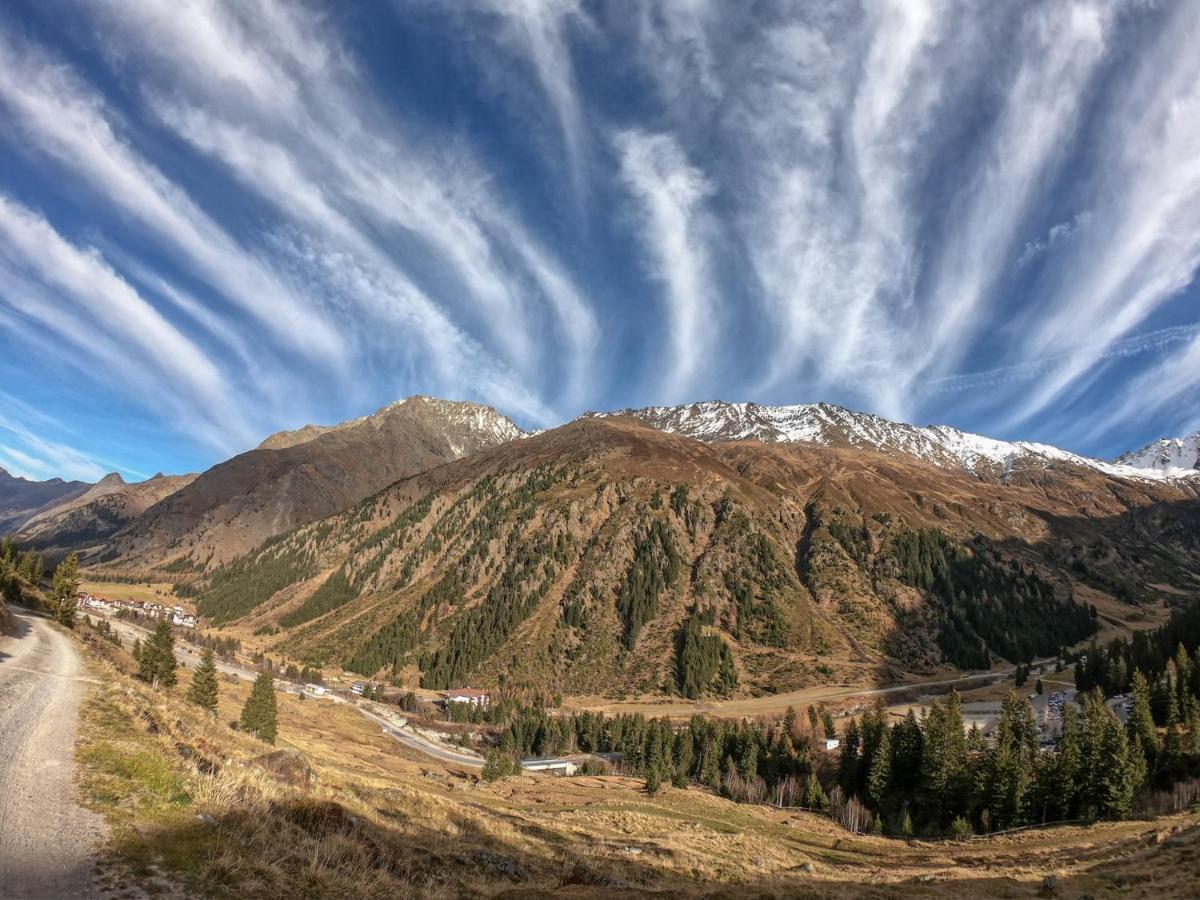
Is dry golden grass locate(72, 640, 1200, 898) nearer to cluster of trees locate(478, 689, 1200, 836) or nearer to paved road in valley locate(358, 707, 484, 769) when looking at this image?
cluster of trees locate(478, 689, 1200, 836)

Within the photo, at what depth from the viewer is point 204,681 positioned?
68.2m

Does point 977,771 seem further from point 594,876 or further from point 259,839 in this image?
point 259,839

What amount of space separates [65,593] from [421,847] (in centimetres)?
8764

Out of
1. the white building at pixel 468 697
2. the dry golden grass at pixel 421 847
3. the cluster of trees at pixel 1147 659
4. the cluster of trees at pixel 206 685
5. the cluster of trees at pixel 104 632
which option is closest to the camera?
the dry golden grass at pixel 421 847

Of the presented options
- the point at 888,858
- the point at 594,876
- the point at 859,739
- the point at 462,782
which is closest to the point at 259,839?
the point at 594,876

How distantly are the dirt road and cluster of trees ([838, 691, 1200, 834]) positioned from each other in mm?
92070

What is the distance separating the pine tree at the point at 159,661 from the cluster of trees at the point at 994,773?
305 ft

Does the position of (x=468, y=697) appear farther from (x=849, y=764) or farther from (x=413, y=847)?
(x=413, y=847)

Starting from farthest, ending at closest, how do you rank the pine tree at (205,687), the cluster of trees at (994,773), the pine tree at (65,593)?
1. the cluster of trees at (994,773)
2. the pine tree at (65,593)
3. the pine tree at (205,687)

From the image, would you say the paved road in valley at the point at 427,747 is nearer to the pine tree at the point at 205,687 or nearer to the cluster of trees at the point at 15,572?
the pine tree at the point at 205,687

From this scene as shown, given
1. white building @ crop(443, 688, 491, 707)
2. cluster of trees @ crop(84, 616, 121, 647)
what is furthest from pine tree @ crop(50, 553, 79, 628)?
white building @ crop(443, 688, 491, 707)

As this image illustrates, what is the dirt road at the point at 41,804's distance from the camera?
9.31 meters

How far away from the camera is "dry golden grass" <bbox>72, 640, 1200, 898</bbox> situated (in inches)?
480

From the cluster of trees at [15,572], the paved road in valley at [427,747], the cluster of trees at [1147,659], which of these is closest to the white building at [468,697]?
the paved road in valley at [427,747]
